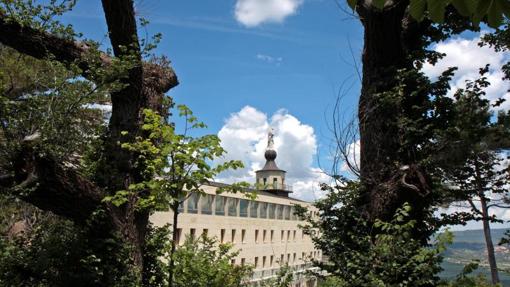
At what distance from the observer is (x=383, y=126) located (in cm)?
769

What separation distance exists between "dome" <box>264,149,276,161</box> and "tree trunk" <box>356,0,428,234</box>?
250 feet

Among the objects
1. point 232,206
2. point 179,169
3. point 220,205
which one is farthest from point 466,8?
point 232,206

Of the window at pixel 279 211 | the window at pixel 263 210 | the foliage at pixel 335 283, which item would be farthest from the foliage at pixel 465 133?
the window at pixel 279 211

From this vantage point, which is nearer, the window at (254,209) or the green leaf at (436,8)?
the green leaf at (436,8)

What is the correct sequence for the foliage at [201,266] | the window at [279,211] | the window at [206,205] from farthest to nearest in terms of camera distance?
the window at [279,211] → the window at [206,205] → the foliage at [201,266]

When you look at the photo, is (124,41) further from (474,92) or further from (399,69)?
→ (474,92)

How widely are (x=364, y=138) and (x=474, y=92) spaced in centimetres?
297

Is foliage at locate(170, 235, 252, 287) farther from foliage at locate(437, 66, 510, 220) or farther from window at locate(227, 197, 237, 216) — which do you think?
window at locate(227, 197, 237, 216)

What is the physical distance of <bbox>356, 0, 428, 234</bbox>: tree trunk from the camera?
688 cm

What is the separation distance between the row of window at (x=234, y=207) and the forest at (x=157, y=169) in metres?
29.0

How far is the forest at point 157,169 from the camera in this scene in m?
5.89

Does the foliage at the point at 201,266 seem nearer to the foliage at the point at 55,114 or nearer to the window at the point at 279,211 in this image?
the foliage at the point at 55,114

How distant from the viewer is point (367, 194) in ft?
24.2

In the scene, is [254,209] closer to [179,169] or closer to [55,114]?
[55,114]
